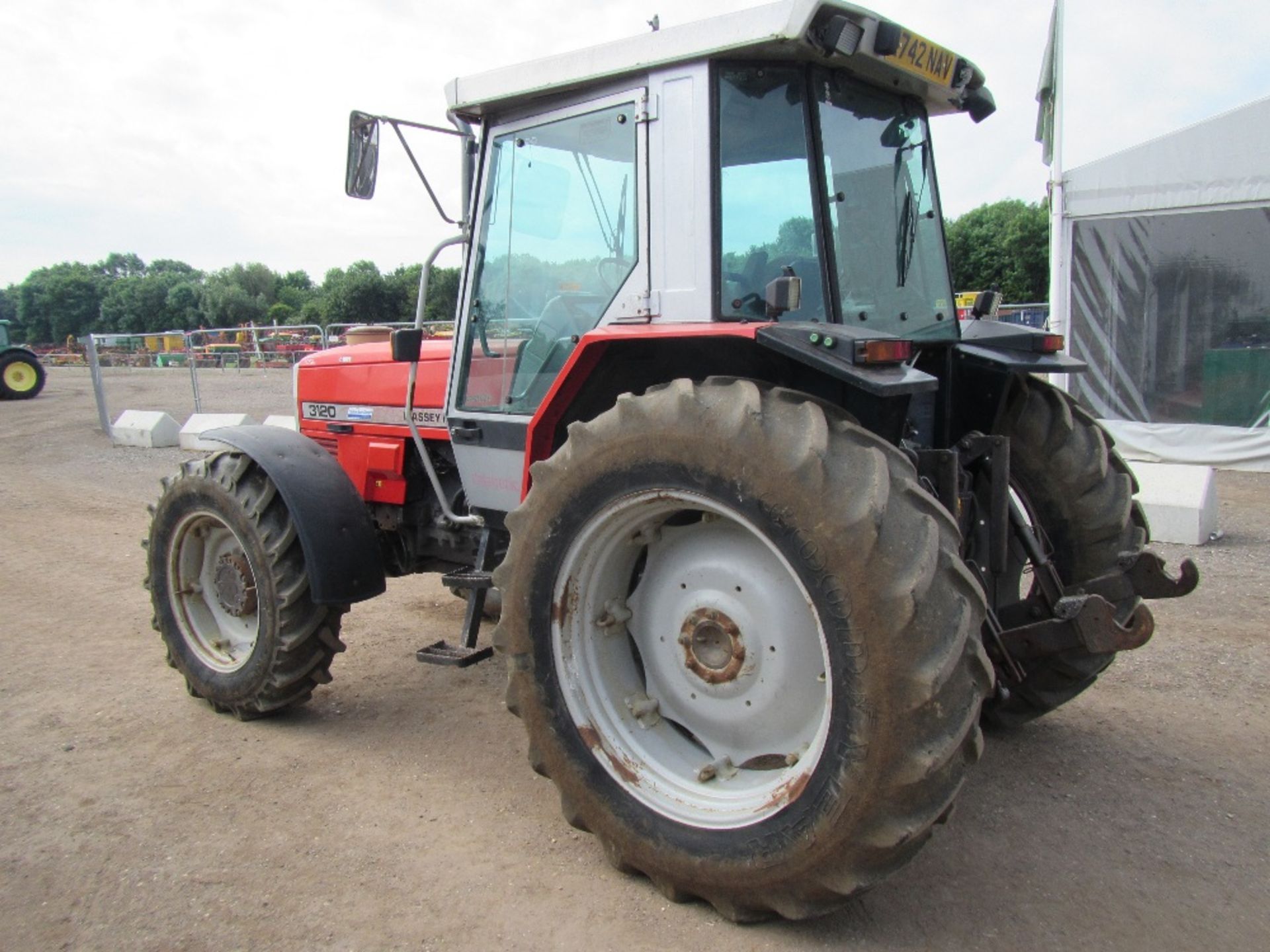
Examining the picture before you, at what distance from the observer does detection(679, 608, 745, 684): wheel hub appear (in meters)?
2.74

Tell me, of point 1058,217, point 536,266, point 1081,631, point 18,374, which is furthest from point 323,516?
point 18,374

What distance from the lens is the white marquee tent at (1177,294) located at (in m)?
9.36

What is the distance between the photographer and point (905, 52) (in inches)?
122

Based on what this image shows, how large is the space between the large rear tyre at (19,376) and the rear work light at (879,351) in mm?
22597

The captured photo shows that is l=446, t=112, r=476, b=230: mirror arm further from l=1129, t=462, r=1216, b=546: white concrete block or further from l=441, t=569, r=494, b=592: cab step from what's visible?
l=1129, t=462, r=1216, b=546: white concrete block

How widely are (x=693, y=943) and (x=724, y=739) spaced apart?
1.91 ft

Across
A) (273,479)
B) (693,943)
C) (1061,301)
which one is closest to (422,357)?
(273,479)

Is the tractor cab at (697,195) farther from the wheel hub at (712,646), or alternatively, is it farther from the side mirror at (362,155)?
the wheel hub at (712,646)

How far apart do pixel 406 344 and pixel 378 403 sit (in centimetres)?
95

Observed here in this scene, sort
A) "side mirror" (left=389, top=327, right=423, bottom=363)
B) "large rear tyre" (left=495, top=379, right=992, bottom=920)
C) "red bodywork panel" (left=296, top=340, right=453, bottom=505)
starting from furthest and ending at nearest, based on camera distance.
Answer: "red bodywork panel" (left=296, top=340, right=453, bottom=505) → "side mirror" (left=389, top=327, right=423, bottom=363) → "large rear tyre" (left=495, top=379, right=992, bottom=920)

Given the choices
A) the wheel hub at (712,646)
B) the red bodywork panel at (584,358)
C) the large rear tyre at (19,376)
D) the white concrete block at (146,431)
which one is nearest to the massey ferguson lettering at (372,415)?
the red bodywork panel at (584,358)

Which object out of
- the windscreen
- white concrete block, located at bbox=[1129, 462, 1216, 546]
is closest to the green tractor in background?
white concrete block, located at bbox=[1129, 462, 1216, 546]

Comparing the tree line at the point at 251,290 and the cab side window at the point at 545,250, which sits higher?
the tree line at the point at 251,290

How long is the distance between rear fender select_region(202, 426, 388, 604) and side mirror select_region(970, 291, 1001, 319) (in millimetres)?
2833
